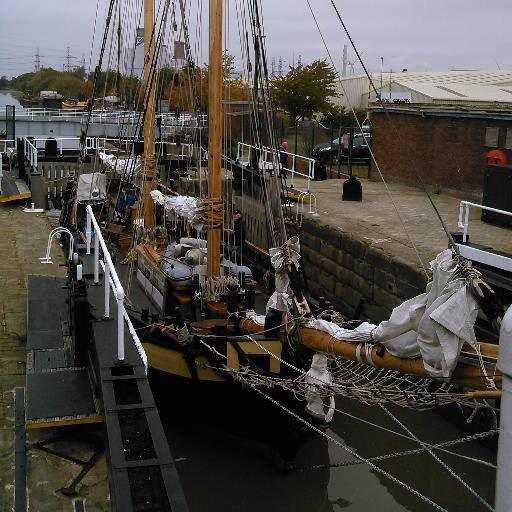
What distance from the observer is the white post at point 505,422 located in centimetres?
325

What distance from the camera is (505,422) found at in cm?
329

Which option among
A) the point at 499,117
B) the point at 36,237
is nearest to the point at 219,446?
the point at 36,237

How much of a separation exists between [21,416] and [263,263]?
12.4 m

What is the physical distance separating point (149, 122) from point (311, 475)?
8.53 meters

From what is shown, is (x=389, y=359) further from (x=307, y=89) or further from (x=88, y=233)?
(x=307, y=89)

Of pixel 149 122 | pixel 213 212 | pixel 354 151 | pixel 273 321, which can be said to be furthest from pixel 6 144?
pixel 273 321

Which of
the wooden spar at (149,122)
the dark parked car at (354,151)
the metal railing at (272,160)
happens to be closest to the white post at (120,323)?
the metal railing at (272,160)

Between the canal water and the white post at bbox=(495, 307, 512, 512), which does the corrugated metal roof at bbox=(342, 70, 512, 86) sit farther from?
the white post at bbox=(495, 307, 512, 512)

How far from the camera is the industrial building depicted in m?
27.3

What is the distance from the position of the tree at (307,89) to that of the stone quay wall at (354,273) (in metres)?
22.0

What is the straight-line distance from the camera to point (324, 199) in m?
21.2

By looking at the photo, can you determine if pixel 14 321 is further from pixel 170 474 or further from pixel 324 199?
pixel 324 199

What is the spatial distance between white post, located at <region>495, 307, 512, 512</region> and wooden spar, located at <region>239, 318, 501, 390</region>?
4.59 feet

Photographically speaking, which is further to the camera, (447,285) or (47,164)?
(47,164)
